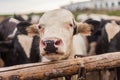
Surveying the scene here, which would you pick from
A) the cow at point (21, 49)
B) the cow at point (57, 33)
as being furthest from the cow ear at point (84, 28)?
A: the cow at point (21, 49)

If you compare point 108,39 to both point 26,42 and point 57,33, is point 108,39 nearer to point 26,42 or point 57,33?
point 26,42

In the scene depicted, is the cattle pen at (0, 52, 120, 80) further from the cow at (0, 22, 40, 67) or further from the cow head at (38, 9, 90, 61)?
the cow at (0, 22, 40, 67)

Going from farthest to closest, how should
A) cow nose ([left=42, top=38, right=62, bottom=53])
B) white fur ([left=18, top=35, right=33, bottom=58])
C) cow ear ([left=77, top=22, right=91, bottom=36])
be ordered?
white fur ([left=18, top=35, right=33, bottom=58]) < cow ear ([left=77, top=22, right=91, bottom=36]) < cow nose ([left=42, top=38, right=62, bottom=53])

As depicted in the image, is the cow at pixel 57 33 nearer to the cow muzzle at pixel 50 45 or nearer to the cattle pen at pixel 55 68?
the cow muzzle at pixel 50 45

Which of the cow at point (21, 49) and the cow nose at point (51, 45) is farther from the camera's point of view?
the cow at point (21, 49)

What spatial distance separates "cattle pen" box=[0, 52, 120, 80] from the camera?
12.4 ft

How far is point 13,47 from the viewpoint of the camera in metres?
9.25

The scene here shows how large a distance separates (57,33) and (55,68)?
0.69 metres

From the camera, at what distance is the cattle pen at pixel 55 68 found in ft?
12.4

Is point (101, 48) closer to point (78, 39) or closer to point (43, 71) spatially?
point (78, 39)

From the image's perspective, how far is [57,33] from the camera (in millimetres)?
4555

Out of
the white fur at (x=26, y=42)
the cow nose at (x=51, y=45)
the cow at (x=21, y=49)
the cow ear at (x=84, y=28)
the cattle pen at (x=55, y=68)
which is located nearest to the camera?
the cattle pen at (x=55, y=68)

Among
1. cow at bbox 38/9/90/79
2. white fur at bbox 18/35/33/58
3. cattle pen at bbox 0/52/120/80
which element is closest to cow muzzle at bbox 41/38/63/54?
cow at bbox 38/9/90/79

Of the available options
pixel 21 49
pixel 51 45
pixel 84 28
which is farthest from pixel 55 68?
pixel 21 49
